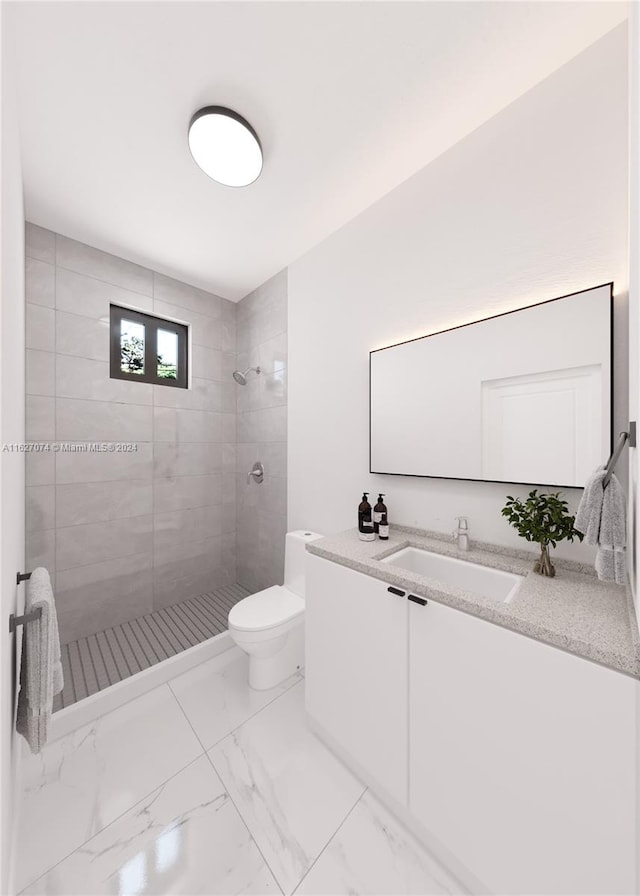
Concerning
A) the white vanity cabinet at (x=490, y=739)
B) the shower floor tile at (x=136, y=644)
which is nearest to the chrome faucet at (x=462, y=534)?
the white vanity cabinet at (x=490, y=739)

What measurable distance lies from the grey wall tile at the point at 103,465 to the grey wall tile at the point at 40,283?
0.88 m

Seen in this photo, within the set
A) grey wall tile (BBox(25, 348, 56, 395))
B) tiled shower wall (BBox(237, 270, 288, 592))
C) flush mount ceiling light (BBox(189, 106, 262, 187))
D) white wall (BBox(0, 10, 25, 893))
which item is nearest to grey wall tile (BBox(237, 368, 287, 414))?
tiled shower wall (BBox(237, 270, 288, 592))

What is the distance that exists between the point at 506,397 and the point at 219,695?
6.65ft

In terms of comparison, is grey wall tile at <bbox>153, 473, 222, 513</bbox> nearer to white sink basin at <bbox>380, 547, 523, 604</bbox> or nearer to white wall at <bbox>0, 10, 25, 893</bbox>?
white wall at <bbox>0, 10, 25, 893</bbox>

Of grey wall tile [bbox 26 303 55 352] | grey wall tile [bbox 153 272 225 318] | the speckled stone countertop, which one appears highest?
grey wall tile [bbox 153 272 225 318]

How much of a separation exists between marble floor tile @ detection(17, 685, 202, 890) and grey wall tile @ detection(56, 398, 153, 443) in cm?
157

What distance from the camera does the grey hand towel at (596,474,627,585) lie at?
2.72 ft

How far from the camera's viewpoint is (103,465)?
2168 mm

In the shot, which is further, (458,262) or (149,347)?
(149,347)

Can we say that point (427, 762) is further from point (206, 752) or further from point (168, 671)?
point (168, 671)

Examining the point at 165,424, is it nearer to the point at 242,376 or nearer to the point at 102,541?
the point at 242,376

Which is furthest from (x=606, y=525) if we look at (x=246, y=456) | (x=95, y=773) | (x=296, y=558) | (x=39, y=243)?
(x=39, y=243)

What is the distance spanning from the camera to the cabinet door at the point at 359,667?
1108mm

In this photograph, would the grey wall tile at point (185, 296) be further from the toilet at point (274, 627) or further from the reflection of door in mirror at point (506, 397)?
the toilet at point (274, 627)
